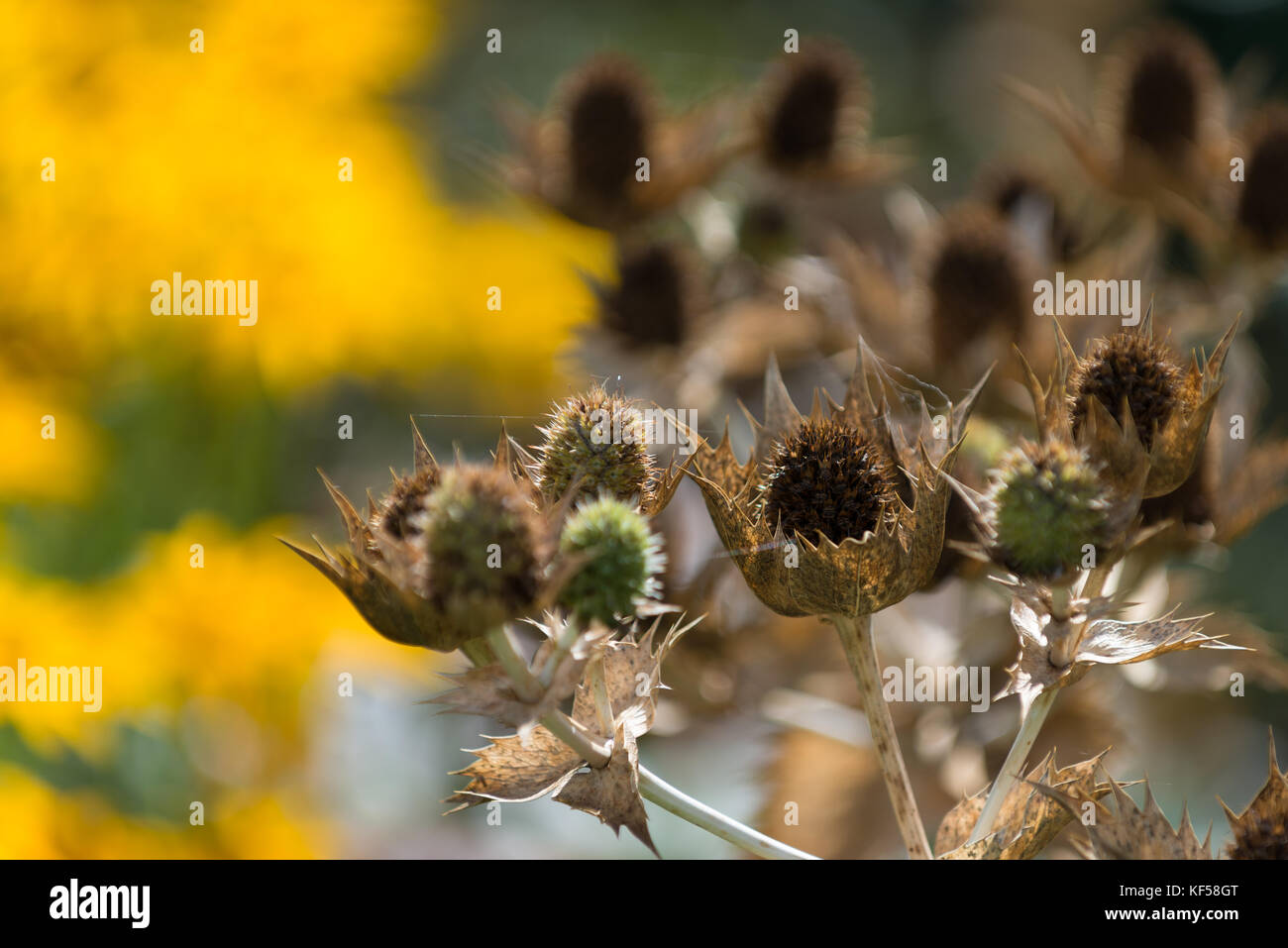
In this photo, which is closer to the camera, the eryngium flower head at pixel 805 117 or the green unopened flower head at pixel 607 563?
the green unopened flower head at pixel 607 563

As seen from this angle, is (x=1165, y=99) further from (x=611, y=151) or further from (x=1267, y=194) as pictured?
(x=611, y=151)

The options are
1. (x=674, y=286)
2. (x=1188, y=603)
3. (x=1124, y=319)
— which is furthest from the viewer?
(x=674, y=286)

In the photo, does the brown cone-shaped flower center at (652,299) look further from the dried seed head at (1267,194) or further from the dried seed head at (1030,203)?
the dried seed head at (1267,194)

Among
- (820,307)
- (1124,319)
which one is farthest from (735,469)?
(820,307)

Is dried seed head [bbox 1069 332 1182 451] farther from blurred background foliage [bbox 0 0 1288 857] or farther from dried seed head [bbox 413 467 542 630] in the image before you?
blurred background foliage [bbox 0 0 1288 857]

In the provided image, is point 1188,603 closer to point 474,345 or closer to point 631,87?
point 631,87

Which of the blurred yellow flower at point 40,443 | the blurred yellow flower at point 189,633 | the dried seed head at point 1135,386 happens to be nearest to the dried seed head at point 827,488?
the dried seed head at point 1135,386
